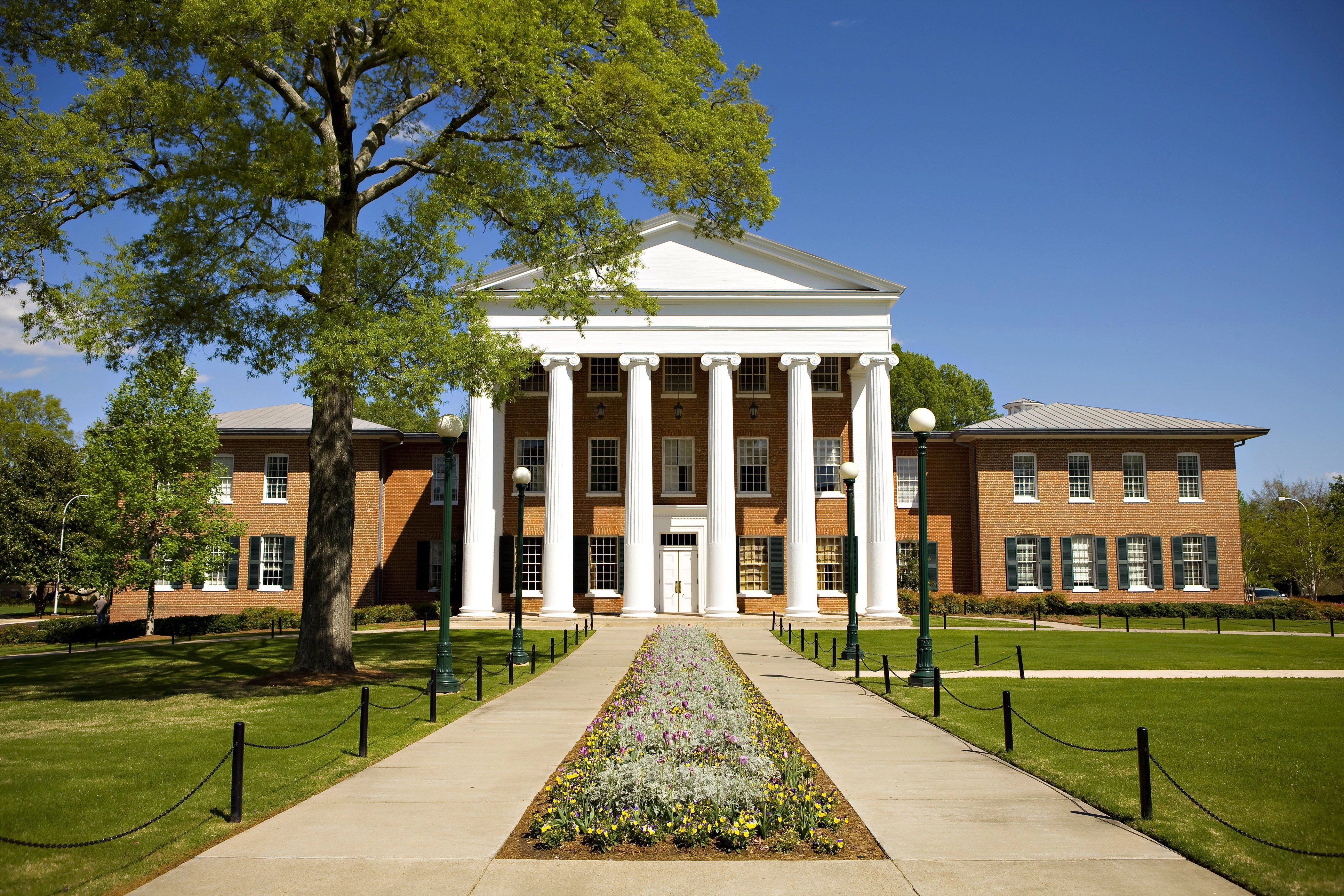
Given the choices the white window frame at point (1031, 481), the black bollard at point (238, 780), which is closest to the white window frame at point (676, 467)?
the white window frame at point (1031, 481)

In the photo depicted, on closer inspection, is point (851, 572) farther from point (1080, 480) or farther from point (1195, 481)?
point (1195, 481)

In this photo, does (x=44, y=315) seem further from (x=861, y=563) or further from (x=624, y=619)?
(x=861, y=563)

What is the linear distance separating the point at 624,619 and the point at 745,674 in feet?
54.3

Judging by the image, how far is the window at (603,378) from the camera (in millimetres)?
39000

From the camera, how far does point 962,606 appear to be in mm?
39000

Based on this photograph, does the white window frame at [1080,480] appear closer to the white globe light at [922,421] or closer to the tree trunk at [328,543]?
the white globe light at [922,421]

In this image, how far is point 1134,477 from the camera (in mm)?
41625

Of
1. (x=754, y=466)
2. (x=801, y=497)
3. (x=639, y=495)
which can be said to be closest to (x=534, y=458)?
(x=639, y=495)

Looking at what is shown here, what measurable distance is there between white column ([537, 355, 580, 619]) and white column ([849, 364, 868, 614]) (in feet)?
36.7

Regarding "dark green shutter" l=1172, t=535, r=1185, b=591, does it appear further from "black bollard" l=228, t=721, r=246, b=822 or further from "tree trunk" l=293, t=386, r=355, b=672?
"black bollard" l=228, t=721, r=246, b=822

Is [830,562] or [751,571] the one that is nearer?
[751,571]

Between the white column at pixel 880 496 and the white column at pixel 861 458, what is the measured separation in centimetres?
31

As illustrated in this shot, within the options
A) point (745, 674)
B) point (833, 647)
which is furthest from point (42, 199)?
point (833, 647)

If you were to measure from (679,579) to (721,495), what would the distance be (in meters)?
4.63
